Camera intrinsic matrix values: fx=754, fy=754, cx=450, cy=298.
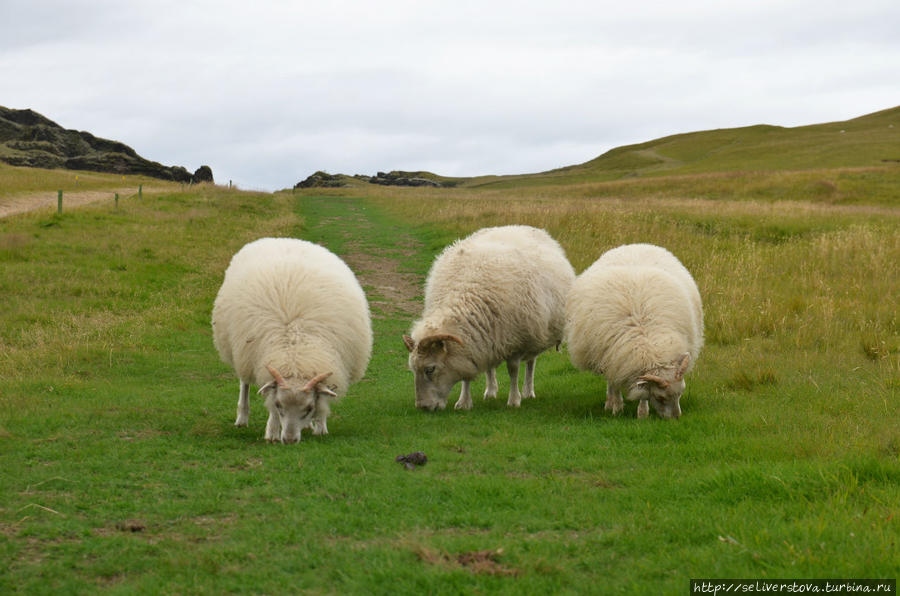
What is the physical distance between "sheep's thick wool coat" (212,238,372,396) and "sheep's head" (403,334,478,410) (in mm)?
796

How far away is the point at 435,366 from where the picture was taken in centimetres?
959

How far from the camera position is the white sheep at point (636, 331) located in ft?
28.0

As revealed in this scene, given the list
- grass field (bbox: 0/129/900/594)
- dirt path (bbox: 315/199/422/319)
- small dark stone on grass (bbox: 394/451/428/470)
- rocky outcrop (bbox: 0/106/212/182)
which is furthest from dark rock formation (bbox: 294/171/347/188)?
small dark stone on grass (bbox: 394/451/428/470)

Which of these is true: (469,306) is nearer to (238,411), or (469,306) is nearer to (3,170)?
(238,411)

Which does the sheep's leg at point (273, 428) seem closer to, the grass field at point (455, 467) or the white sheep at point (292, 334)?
the white sheep at point (292, 334)

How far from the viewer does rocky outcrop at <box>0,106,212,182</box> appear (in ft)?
210

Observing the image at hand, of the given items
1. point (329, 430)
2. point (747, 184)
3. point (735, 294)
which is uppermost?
point (747, 184)

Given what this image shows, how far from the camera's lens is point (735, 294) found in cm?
1442

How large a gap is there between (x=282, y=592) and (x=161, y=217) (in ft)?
90.8

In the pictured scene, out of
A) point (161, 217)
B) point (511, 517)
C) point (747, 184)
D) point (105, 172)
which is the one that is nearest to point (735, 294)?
point (511, 517)

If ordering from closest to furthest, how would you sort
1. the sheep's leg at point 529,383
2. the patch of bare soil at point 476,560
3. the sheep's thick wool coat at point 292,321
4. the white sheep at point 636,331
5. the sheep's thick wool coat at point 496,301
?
1. the patch of bare soil at point 476,560
2. the sheep's thick wool coat at point 292,321
3. the white sheep at point 636,331
4. the sheep's thick wool coat at point 496,301
5. the sheep's leg at point 529,383

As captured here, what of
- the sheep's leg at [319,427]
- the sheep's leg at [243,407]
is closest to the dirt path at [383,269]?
the sheep's leg at [243,407]

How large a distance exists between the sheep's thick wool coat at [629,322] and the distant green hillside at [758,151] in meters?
56.8

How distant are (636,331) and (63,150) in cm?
7222
